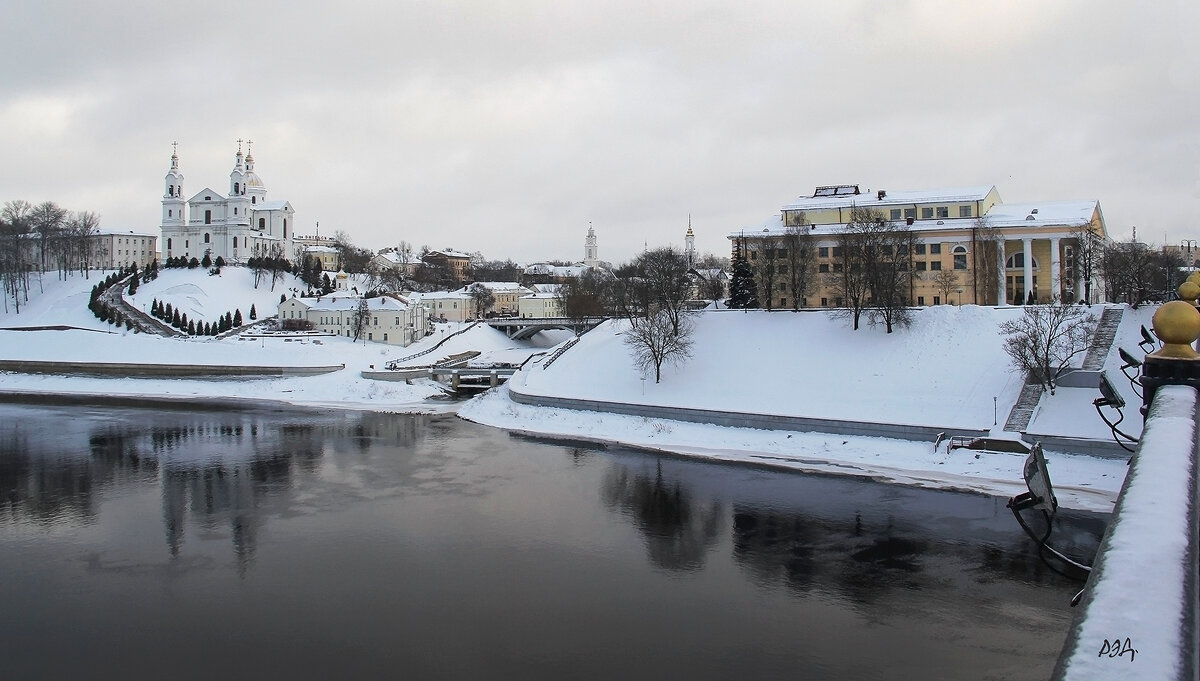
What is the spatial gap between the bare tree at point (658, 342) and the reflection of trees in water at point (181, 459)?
35.1 feet

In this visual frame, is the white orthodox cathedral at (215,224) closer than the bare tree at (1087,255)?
No

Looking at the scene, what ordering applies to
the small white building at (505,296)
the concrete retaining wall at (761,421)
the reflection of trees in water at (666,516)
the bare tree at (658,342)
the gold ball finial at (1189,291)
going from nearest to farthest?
1. the gold ball finial at (1189,291)
2. the reflection of trees in water at (666,516)
3. the concrete retaining wall at (761,421)
4. the bare tree at (658,342)
5. the small white building at (505,296)

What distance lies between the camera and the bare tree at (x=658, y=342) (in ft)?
130

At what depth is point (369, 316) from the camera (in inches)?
2496

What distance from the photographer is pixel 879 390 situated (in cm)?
3381

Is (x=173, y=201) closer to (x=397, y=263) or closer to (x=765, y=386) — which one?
(x=397, y=263)

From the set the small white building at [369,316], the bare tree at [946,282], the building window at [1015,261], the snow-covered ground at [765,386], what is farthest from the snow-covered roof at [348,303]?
the building window at [1015,261]

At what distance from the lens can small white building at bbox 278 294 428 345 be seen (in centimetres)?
6316

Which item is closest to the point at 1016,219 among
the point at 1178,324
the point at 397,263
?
the point at 1178,324

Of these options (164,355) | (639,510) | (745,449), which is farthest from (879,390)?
(164,355)

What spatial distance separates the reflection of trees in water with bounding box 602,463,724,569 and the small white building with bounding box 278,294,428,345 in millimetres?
38927

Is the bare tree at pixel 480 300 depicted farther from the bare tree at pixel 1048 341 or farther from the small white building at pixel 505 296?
the bare tree at pixel 1048 341

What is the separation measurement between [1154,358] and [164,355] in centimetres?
5981

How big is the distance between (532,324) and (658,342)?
28562mm
